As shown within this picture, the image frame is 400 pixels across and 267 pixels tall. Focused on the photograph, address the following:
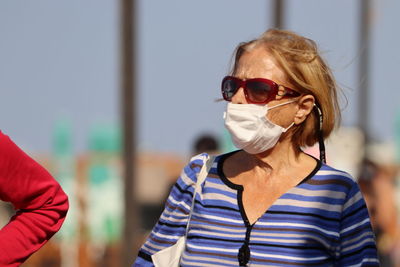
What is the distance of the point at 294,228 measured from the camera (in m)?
3.74

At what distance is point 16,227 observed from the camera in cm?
371

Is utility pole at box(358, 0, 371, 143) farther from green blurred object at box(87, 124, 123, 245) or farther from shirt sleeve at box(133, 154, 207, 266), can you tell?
shirt sleeve at box(133, 154, 207, 266)

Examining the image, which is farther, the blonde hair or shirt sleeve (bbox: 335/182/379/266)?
the blonde hair

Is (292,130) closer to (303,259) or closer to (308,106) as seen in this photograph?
(308,106)

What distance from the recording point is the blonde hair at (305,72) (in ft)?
12.9

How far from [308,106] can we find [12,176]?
99 cm

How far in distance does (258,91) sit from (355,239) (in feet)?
1.84

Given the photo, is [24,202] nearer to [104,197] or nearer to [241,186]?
[241,186]

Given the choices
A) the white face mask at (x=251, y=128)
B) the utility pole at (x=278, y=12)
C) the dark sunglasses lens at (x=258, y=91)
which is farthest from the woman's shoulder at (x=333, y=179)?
the utility pole at (x=278, y=12)

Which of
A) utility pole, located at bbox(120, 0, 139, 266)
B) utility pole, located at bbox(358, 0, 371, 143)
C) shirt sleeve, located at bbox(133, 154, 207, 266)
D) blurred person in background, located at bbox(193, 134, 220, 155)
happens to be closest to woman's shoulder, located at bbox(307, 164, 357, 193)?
shirt sleeve, located at bbox(133, 154, 207, 266)

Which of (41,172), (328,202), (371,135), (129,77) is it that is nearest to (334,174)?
(328,202)

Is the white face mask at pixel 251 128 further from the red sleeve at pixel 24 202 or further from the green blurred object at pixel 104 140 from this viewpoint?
the green blurred object at pixel 104 140

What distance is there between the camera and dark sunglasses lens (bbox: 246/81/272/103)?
153 inches

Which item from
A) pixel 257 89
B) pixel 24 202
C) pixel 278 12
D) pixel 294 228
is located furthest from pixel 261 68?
pixel 278 12
